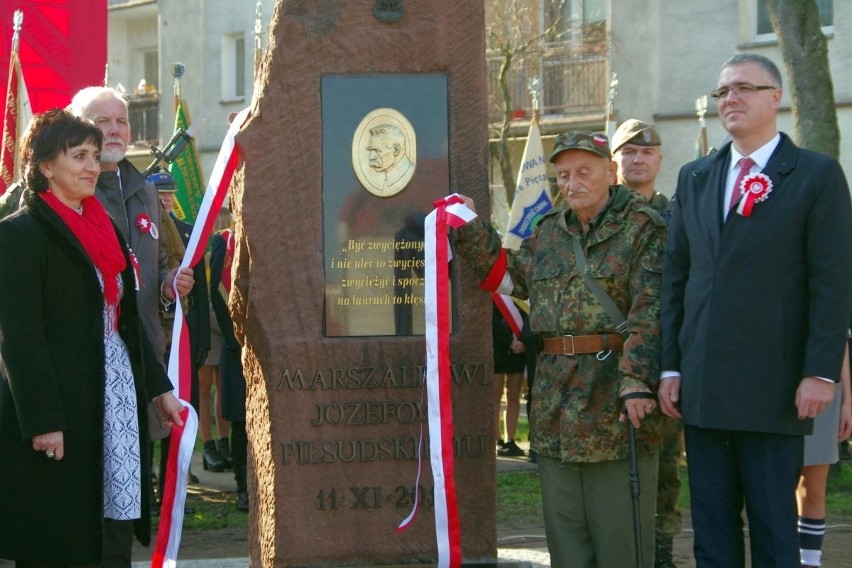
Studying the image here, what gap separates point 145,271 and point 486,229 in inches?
67.4

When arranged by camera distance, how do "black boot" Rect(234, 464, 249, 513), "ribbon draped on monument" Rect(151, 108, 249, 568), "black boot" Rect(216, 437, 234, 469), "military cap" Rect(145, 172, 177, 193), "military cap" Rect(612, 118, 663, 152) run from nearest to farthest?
"ribbon draped on monument" Rect(151, 108, 249, 568) → "military cap" Rect(612, 118, 663, 152) → "black boot" Rect(234, 464, 249, 513) → "military cap" Rect(145, 172, 177, 193) → "black boot" Rect(216, 437, 234, 469)

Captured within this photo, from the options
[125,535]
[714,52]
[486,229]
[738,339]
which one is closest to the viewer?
[738,339]

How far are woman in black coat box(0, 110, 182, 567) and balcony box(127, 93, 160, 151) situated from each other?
79.2 ft

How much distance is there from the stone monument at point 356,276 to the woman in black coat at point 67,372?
0.65 meters

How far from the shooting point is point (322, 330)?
4.91 meters

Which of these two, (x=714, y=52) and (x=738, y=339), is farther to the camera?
(x=714, y=52)

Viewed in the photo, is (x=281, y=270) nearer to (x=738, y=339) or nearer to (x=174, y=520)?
(x=174, y=520)

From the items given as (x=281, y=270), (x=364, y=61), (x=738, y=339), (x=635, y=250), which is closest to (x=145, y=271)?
(x=281, y=270)

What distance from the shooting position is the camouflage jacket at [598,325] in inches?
170

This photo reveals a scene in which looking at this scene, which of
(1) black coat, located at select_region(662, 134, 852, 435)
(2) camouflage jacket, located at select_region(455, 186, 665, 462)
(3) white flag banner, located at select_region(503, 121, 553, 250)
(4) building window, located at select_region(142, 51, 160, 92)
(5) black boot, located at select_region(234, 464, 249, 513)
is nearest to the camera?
(1) black coat, located at select_region(662, 134, 852, 435)

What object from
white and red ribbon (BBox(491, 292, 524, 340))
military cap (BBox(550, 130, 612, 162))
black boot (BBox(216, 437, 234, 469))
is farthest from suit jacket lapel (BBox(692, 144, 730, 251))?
black boot (BBox(216, 437, 234, 469))

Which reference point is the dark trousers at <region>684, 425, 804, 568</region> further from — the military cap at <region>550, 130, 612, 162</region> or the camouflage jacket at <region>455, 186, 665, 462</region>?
the military cap at <region>550, 130, 612, 162</region>

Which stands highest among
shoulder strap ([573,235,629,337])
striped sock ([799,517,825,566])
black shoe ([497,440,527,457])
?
shoulder strap ([573,235,629,337])

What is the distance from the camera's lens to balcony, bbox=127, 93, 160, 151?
2781cm
